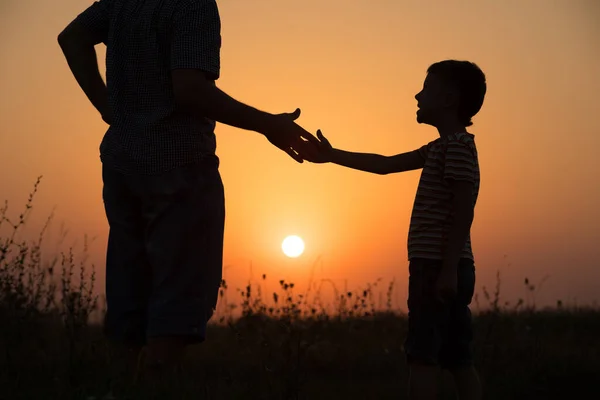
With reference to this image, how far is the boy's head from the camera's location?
4719 millimetres

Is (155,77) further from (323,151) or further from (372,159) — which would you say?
(372,159)

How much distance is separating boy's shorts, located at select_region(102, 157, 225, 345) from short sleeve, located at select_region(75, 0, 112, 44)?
31.7 inches

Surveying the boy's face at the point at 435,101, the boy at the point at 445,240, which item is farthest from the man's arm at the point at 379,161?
the boy's face at the point at 435,101

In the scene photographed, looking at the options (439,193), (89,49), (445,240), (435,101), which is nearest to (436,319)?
(445,240)

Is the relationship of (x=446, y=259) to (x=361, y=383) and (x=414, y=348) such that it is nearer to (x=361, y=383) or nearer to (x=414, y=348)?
(x=414, y=348)

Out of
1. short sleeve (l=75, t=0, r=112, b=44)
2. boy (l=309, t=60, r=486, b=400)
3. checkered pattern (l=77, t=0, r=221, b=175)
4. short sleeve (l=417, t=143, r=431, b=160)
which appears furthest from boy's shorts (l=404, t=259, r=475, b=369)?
short sleeve (l=75, t=0, r=112, b=44)

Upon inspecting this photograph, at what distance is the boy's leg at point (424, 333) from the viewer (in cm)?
433

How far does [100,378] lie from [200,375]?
287 centimetres

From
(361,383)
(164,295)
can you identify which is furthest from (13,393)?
(361,383)

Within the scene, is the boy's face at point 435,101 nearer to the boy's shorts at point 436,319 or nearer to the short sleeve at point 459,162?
the short sleeve at point 459,162

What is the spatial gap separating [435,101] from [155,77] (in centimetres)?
182

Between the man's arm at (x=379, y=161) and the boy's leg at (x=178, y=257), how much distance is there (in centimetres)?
168

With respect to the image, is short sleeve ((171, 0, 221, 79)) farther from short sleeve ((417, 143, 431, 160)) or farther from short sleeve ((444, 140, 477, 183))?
short sleeve ((417, 143, 431, 160))

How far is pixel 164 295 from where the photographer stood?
11.6 feet
